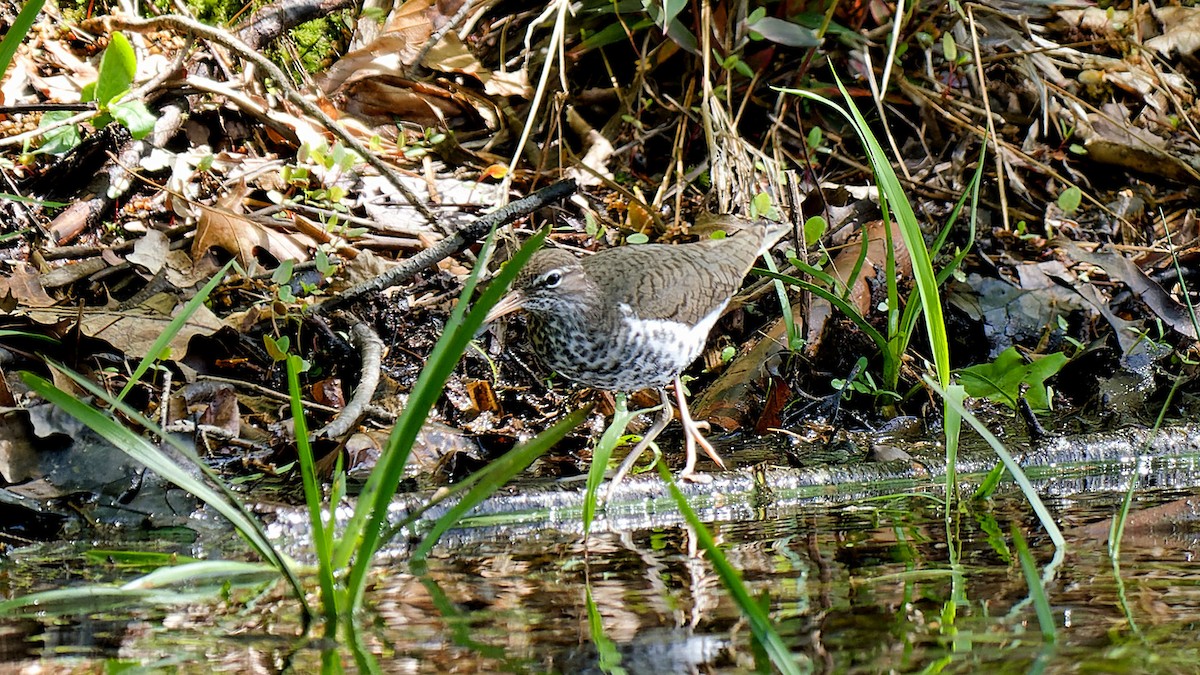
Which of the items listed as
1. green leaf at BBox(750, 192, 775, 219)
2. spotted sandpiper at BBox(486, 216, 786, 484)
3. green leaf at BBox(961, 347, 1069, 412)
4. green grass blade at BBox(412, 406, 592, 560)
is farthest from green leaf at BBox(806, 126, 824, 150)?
green grass blade at BBox(412, 406, 592, 560)

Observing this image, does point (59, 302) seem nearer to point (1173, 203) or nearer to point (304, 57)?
point (304, 57)

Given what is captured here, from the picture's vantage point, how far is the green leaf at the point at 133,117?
522 centimetres

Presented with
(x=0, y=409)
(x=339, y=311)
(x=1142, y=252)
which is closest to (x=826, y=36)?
(x=1142, y=252)

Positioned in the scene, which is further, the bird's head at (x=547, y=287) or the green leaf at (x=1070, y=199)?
the green leaf at (x=1070, y=199)

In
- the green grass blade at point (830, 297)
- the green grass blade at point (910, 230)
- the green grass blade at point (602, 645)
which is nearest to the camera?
the green grass blade at point (602, 645)

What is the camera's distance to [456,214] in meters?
6.13

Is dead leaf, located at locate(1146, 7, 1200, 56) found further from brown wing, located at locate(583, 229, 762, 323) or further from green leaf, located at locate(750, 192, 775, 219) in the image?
brown wing, located at locate(583, 229, 762, 323)

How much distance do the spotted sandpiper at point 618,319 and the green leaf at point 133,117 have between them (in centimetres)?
181

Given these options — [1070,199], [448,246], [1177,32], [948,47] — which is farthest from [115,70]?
[1177,32]

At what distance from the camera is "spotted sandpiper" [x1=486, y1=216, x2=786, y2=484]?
4.68m

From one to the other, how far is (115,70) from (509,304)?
6.54 feet

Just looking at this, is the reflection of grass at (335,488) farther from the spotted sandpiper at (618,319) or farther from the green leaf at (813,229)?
the green leaf at (813,229)

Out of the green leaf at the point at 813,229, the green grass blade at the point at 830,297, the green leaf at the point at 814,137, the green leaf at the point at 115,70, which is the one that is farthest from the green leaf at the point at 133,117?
the green leaf at the point at 814,137

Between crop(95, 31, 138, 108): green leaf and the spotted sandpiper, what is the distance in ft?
6.12
